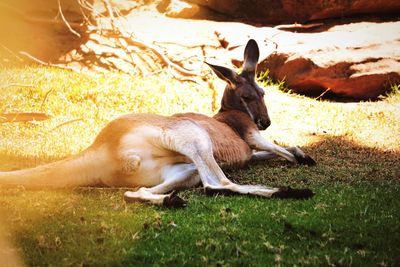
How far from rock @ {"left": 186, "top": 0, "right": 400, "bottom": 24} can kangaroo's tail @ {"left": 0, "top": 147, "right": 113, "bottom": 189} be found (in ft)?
22.4

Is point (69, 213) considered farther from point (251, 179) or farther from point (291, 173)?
point (291, 173)

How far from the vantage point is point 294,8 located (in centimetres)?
946

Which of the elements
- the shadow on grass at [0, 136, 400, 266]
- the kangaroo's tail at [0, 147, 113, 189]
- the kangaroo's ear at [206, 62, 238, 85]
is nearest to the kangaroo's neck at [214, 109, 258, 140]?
the kangaroo's ear at [206, 62, 238, 85]

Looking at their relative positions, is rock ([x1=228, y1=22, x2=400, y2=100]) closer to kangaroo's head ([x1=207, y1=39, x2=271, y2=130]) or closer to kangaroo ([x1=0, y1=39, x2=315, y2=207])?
kangaroo's head ([x1=207, y1=39, x2=271, y2=130])

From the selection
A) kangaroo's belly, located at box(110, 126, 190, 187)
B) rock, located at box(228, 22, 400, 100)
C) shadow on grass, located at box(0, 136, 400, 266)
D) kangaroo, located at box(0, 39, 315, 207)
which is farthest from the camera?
rock, located at box(228, 22, 400, 100)

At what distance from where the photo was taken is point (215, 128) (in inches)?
180

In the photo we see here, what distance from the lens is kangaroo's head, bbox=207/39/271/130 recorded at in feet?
16.8

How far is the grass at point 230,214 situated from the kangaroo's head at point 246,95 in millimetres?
542

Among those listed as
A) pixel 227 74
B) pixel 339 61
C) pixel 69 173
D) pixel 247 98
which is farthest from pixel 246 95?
pixel 339 61

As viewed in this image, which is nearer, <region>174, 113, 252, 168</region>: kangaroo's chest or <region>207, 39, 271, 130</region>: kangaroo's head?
<region>174, 113, 252, 168</region>: kangaroo's chest

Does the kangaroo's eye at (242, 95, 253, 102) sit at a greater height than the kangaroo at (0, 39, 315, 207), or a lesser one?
greater

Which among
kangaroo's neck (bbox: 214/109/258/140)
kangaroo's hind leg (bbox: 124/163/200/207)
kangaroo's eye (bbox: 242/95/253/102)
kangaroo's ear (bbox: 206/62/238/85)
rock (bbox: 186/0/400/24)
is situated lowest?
kangaroo's hind leg (bbox: 124/163/200/207)

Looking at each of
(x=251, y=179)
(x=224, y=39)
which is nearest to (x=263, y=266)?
(x=251, y=179)

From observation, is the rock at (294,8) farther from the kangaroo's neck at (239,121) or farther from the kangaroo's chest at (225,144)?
the kangaroo's chest at (225,144)
